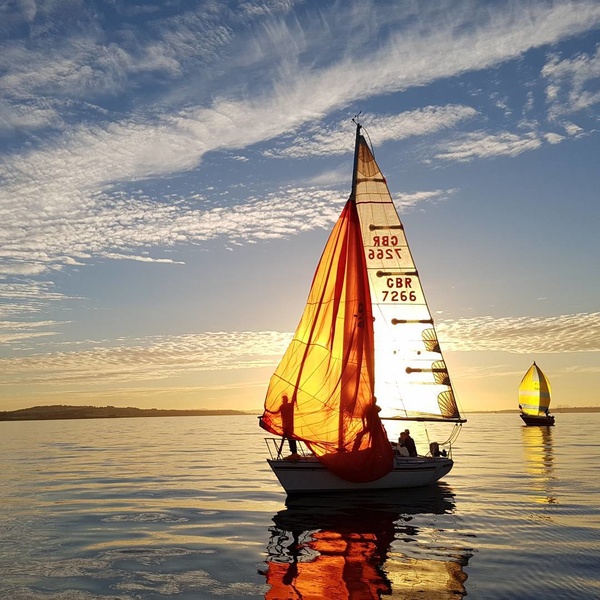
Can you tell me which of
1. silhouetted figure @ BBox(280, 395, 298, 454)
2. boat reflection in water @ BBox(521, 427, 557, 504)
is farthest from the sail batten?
silhouetted figure @ BBox(280, 395, 298, 454)

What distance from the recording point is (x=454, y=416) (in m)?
31.2

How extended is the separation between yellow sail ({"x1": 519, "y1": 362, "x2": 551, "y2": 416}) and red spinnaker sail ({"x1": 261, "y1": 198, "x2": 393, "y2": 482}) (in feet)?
253

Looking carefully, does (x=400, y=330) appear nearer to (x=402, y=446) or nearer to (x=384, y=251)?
(x=384, y=251)

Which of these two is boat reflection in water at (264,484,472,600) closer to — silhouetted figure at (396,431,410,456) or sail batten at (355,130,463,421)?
silhouetted figure at (396,431,410,456)

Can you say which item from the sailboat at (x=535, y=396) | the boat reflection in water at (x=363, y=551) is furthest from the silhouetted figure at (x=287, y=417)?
the sailboat at (x=535, y=396)

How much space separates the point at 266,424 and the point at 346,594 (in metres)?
13.8

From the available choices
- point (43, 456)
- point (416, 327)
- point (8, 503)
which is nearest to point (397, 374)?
point (416, 327)

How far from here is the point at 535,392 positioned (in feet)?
322

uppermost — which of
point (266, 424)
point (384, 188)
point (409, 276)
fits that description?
point (384, 188)

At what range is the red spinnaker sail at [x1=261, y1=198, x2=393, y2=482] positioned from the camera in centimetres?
2597

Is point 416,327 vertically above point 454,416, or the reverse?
point 416,327

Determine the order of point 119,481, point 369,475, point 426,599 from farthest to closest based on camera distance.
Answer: point 119,481, point 369,475, point 426,599

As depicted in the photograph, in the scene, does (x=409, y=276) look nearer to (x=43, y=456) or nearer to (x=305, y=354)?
(x=305, y=354)

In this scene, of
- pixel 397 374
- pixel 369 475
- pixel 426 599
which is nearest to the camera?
pixel 426 599
